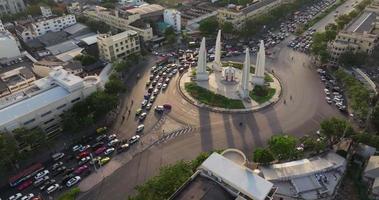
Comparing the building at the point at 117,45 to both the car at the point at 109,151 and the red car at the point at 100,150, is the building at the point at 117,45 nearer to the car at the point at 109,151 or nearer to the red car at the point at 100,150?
the red car at the point at 100,150

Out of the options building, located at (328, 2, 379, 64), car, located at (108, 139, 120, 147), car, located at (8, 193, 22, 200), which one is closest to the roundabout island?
building, located at (328, 2, 379, 64)

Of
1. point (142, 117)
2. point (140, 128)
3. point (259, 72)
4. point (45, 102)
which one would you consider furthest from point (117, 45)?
point (259, 72)

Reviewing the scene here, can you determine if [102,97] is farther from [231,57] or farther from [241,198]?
[231,57]

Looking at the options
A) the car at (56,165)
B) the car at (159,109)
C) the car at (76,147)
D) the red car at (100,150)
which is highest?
the car at (159,109)

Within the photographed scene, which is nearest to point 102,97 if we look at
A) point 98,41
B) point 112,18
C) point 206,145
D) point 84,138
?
point 84,138

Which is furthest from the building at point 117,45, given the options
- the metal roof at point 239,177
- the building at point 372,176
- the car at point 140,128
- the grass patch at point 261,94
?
the building at point 372,176

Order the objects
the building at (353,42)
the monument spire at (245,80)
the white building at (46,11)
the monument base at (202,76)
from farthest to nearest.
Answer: the white building at (46,11), the building at (353,42), the monument base at (202,76), the monument spire at (245,80)

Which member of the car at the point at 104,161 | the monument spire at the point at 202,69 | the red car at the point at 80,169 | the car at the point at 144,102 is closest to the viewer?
the red car at the point at 80,169
